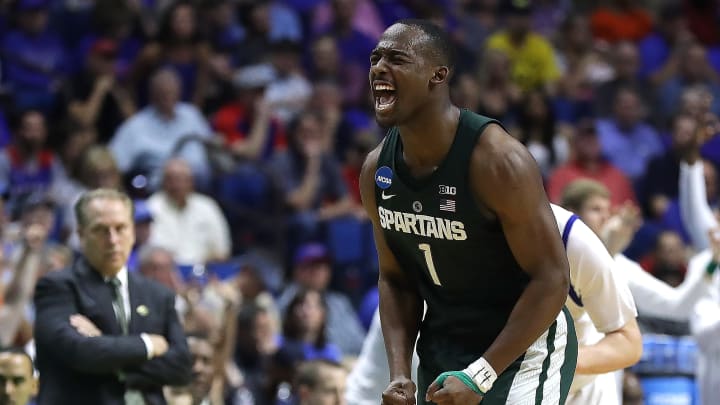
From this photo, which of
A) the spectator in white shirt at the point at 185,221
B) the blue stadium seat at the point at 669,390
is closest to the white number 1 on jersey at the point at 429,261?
the blue stadium seat at the point at 669,390

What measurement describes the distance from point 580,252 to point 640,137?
8718 mm

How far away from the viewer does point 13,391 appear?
6.16 m

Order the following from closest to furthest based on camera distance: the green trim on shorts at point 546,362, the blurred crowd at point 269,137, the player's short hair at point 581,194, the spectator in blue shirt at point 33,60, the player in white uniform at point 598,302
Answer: the green trim on shorts at point 546,362, the player in white uniform at point 598,302, the player's short hair at point 581,194, the blurred crowd at point 269,137, the spectator in blue shirt at point 33,60

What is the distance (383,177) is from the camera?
4.23m

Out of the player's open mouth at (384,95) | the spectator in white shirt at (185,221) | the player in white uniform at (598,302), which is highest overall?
the player's open mouth at (384,95)

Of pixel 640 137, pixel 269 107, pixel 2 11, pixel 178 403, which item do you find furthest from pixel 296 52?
pixel 178 403

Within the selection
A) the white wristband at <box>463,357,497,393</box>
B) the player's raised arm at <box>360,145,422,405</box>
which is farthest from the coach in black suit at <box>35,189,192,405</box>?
the white wristband at <box>463,357,497,393</box>

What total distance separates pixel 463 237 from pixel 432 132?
0.35 meters

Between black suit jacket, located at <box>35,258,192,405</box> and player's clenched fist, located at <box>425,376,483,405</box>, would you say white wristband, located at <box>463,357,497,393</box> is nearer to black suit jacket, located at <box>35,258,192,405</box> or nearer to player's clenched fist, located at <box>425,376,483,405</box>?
player's clenched fist, located at <box>425,376,483,405</box>

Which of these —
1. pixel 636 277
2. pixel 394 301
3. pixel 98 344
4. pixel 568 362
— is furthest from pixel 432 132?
pixel 636 277

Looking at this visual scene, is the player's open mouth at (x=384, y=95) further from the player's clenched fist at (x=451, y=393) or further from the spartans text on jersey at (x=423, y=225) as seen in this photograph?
the player's clenched fist at (x=451, y=393)

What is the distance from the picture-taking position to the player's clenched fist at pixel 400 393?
405 centimetres

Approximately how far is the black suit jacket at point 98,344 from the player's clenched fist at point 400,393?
5.96 ft

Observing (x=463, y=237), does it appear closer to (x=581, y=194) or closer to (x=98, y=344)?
(x=98, y=344)
